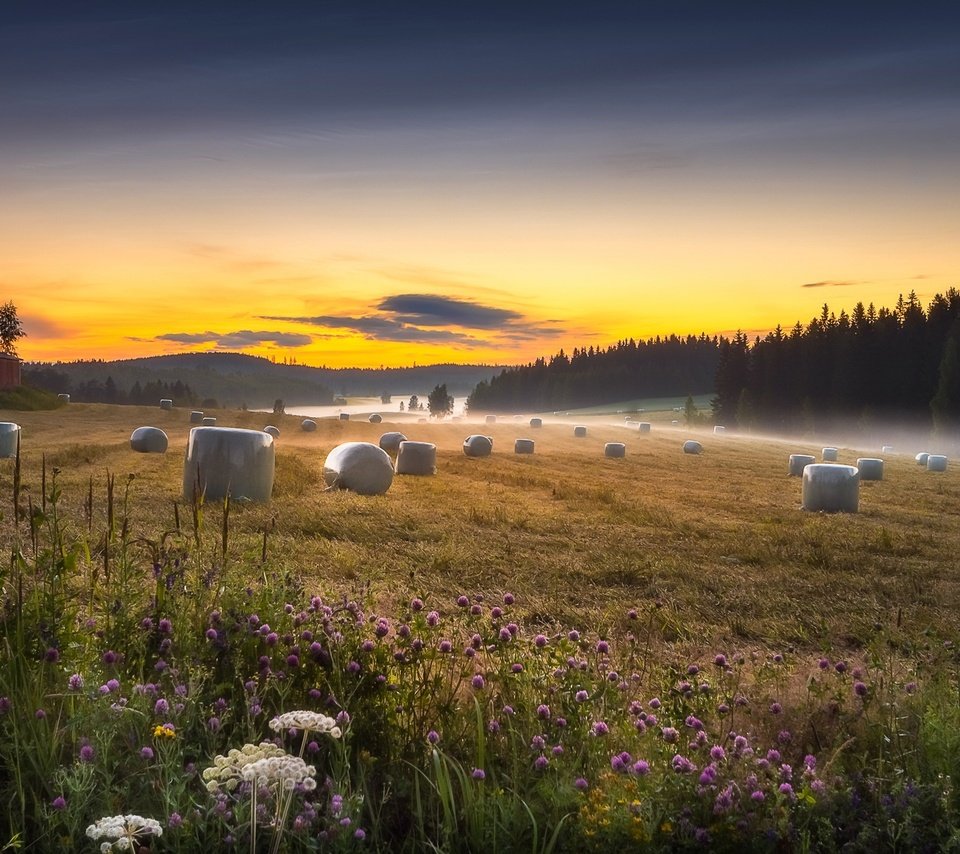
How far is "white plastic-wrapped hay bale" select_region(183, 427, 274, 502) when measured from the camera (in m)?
17.0

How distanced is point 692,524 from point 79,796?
14.6 metres

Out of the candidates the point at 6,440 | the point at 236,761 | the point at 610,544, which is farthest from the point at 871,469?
the point at 236,761

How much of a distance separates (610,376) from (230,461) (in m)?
146

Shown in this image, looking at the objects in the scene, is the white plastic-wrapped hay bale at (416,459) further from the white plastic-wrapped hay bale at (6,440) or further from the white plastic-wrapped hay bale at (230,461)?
the white plastic-wrapped hay bale at (6,440)

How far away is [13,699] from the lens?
409cm

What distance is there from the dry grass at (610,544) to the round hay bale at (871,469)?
15.3 feet

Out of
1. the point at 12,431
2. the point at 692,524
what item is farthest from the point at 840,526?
the point at 12,431

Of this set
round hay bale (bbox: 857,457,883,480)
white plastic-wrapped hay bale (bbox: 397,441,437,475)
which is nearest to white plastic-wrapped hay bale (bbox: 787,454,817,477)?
→ round hay bale (bbox: 857,457,883,480)

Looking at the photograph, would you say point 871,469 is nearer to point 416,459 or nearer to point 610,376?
point 416,459

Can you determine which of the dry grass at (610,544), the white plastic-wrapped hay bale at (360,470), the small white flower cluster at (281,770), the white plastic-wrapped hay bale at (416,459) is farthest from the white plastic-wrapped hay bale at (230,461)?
the small white flower cluster at (281,770)

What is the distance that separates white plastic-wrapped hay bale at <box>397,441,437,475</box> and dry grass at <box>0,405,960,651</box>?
641mm

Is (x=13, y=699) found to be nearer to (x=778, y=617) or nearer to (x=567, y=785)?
(x=567, y=785)

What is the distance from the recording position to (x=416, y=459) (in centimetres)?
2564

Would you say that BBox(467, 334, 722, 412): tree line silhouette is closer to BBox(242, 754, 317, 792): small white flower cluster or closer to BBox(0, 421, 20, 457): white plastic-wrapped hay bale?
BBox(0, 421, 20, 457): white plastic-wrapped hay bale
